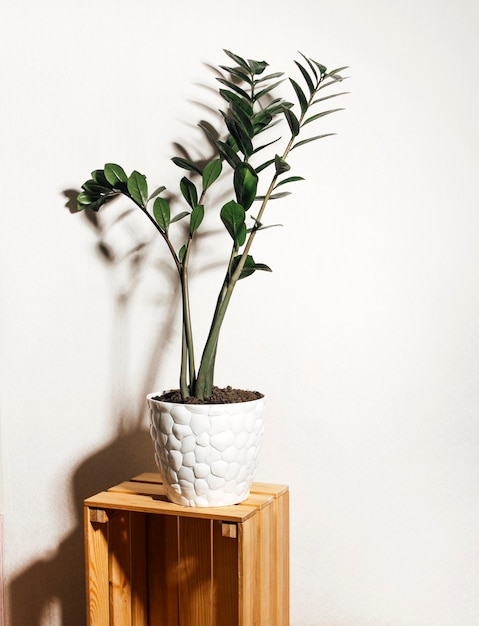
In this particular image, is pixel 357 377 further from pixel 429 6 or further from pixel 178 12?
pixel 178 12

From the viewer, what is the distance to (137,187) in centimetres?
149

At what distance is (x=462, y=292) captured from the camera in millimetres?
1531

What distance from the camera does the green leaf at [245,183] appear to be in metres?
1.37

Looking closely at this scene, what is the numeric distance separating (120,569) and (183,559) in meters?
0.15

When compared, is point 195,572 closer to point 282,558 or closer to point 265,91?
point 282,558

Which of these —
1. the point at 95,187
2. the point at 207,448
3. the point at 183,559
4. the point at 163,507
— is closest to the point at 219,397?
the point at 207,448

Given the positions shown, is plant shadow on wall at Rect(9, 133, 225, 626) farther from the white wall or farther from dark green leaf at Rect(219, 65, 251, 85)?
dark green leaf at Rect(219, 65, 251, 85)

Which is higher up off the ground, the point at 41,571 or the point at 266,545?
the point at 266,545

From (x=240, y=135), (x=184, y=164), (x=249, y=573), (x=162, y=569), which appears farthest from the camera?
(x=162, y=569)

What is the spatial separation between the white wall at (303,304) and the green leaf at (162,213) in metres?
0.24

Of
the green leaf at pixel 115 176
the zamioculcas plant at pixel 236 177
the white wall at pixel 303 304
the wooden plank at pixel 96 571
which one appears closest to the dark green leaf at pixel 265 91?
the zamioculcas plant at pixel 236 177

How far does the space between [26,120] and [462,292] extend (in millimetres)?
1145

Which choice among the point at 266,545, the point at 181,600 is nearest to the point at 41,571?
the point at 181,600

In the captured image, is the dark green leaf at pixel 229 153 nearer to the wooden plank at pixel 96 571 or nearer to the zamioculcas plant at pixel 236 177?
the zamioculcas plant at pixel 236 177
